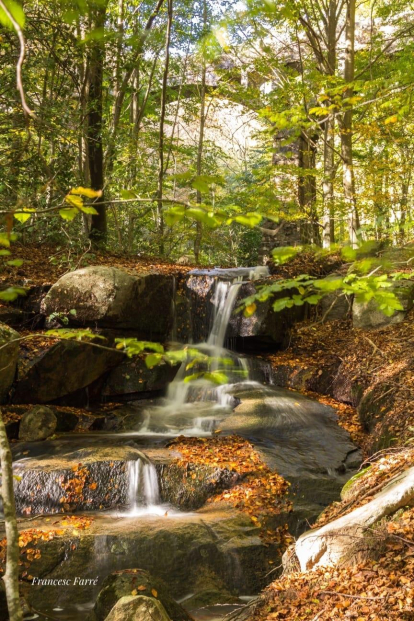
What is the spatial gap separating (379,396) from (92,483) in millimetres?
4138

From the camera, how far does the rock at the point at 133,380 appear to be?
893cm

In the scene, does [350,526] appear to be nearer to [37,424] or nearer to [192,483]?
[192,483]

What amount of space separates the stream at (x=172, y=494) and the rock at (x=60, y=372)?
2.99 ft

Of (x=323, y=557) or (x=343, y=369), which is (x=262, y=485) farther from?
(x=343, y=369)

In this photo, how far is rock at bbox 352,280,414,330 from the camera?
9.10 metres

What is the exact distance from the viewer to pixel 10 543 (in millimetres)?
2012

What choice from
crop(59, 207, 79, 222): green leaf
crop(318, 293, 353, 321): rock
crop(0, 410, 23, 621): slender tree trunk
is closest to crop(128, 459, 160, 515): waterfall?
crop(0, 410, 23, 621): slender tree trunk

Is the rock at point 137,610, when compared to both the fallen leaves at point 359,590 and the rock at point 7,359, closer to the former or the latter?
the fallen leaves at point 359,590

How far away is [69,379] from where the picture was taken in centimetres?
828

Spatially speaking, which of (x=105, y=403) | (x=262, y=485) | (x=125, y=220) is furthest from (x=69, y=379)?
(x=125, y=220)

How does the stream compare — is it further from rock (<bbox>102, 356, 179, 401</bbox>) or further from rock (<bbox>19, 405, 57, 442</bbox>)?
rock (<bbox>102, 356, 179, 401</bbox>)

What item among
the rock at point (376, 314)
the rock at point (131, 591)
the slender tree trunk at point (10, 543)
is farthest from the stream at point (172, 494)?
the rock at point (376, 314)
